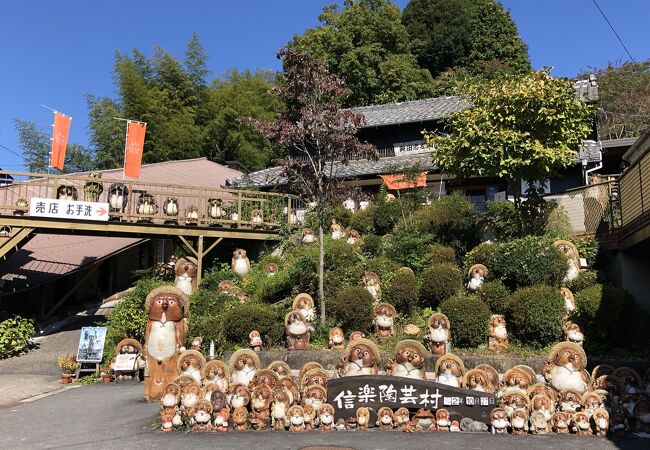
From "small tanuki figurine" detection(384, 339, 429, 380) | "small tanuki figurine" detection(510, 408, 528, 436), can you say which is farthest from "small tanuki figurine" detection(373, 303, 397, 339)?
"small tanuki figurine" detection(510, 408, 528, 436)

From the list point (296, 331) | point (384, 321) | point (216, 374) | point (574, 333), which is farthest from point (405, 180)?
point (216, 374)

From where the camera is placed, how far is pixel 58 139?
17.7m

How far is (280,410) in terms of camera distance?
746cm

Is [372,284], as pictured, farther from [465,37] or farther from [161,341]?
[465,37]

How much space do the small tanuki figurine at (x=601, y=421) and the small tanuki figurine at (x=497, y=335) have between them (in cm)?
304

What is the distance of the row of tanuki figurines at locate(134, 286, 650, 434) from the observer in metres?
7.04

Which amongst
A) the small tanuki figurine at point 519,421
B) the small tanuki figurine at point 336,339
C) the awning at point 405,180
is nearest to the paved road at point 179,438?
the small tanuki figurine at point 519,421

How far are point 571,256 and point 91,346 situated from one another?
433 inches

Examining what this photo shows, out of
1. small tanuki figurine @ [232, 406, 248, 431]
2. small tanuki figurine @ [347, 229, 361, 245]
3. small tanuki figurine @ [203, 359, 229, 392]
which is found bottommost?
small tanuki figurine @ [232, 406, 248, 431]

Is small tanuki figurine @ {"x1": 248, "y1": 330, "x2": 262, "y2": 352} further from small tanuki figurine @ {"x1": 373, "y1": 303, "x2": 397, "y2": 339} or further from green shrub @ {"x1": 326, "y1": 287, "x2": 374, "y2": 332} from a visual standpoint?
small tanuki figurine @ {"x1": 373, "y1": 303, "x2": 397, "y2": 339}

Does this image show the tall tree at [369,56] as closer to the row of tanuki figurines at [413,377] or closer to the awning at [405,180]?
the awning at [405,180]

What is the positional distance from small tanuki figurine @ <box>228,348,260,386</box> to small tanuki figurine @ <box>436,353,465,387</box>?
2.80 metres

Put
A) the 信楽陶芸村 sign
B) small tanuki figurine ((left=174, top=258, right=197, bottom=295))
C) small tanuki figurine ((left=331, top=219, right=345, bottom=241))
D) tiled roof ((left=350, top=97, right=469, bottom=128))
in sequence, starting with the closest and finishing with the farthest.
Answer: small tanuki figurine ((left=174, top=258, right=197, bottom=295)) < the 信楽陶芸村 sign < small tanuki figurine ((left=331, top=219, right=345, bottom=241)) < tiled roof ((left=350, top=97, right=469, bottom=128))

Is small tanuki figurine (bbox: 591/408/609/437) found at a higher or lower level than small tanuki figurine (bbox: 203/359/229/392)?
lower
